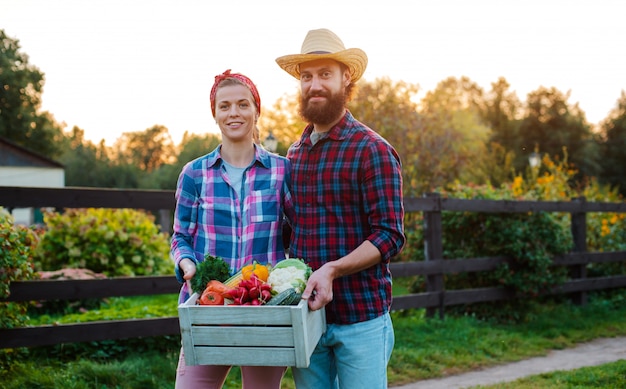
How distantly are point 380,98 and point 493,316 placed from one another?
12.9 meters

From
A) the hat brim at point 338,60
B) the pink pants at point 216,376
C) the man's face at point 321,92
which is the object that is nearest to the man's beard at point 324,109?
the man's face at point 321,92

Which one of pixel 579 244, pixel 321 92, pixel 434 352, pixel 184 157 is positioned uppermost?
pixel 184 157

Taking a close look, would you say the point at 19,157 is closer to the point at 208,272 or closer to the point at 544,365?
the point at 544,365

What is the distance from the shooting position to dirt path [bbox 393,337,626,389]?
18.0ft

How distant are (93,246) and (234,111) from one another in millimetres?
6348

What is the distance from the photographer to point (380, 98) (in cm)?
1995

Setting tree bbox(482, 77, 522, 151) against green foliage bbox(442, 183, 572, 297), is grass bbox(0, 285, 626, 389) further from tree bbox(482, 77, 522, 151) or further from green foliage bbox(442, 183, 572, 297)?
tree bbox(482, 77, 522, 151)

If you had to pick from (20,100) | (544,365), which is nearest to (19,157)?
(20,100)

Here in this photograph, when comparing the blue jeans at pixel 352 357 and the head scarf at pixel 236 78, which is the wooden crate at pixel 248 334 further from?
the head scarf at pixel 236 78

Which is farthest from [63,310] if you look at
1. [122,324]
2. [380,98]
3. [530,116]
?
[530,116]

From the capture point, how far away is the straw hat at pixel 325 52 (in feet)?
8.96

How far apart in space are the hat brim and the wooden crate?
3.66 feet

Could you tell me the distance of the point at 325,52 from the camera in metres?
2.75

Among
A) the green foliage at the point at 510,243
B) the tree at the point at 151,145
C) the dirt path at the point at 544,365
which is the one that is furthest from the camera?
the tree at the point at 151,145
